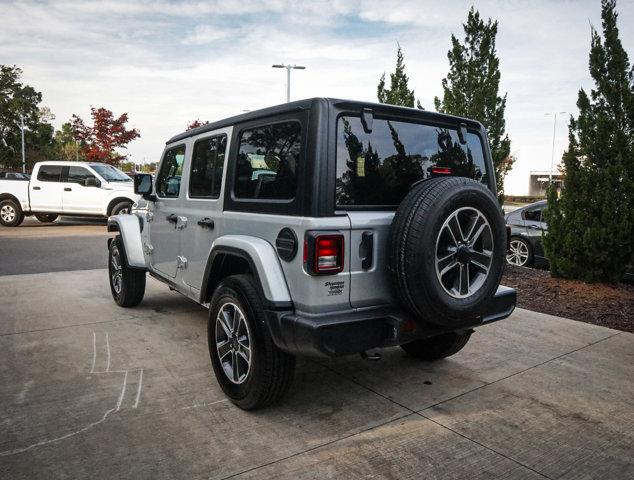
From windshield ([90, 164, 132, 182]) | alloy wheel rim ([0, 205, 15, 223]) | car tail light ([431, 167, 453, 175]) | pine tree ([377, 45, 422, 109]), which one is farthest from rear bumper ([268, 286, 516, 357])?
alloy wheel rim ([0, 205, 15, 223])

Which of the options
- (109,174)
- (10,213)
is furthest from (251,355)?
(10,213)

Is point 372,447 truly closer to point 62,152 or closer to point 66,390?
point 66,390

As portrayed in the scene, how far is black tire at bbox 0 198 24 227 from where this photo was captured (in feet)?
47.6

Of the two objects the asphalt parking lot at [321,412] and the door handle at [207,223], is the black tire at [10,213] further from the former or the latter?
the door handle at [207,223]

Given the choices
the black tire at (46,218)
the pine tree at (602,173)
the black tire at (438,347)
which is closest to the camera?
the black tire at (438,347)

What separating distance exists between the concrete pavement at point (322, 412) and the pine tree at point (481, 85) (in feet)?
16.0

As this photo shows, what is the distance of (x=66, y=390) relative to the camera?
133 inches

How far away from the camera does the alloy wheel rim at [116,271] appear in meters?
5.55

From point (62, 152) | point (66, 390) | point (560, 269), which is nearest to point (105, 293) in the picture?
point (66, 390)

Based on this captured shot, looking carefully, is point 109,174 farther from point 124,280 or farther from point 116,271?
point 124,280

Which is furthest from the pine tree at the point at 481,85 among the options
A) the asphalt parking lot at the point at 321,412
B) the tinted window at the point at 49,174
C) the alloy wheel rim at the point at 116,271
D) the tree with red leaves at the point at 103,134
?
the tree with red leaves at the point at 103,134

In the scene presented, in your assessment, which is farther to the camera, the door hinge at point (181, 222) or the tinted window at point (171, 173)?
the tinted window at point (171, 173)

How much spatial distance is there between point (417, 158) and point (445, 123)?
429 millimetres

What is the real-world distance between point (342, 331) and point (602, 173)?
581cm
